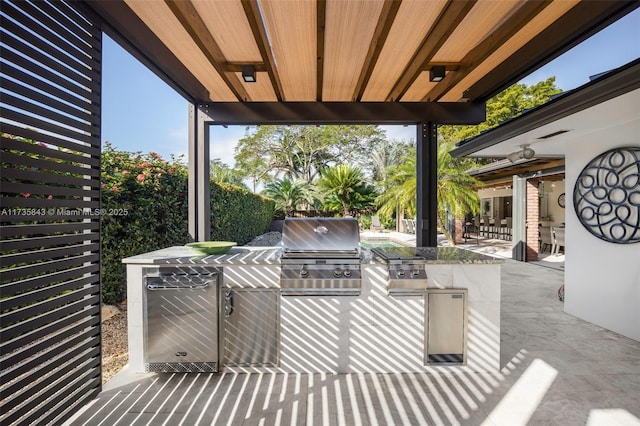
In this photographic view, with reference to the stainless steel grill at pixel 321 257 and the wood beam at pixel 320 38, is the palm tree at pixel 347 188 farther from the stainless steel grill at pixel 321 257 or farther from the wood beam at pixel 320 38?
the stainless steel grill at pixel 321 257

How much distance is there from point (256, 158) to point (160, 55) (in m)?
17.8

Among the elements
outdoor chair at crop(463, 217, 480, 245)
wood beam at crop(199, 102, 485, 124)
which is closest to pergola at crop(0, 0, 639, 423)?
wood beam at crop(199, 102, 485, 124)

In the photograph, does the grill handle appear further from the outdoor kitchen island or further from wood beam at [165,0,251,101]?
wood beam at [165,0,251,101]

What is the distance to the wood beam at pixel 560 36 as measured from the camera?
6.43 ft

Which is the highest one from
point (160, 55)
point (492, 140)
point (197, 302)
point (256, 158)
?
point (256, 158)

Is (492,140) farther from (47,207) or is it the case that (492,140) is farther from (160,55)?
(47,207)

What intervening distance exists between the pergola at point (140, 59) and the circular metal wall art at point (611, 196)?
5.52 feet

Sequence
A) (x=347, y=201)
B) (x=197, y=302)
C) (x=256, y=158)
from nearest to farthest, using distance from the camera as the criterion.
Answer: (x=197, y=302), (x=347, y=201), (x=256, y=158)

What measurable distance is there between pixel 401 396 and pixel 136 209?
3382mm

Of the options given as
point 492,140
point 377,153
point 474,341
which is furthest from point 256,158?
point 474,341

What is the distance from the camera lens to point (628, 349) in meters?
2.91

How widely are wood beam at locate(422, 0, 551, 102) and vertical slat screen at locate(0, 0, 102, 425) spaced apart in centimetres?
296

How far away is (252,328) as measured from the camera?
2.46 metres

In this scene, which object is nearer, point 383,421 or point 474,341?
point 383,421
